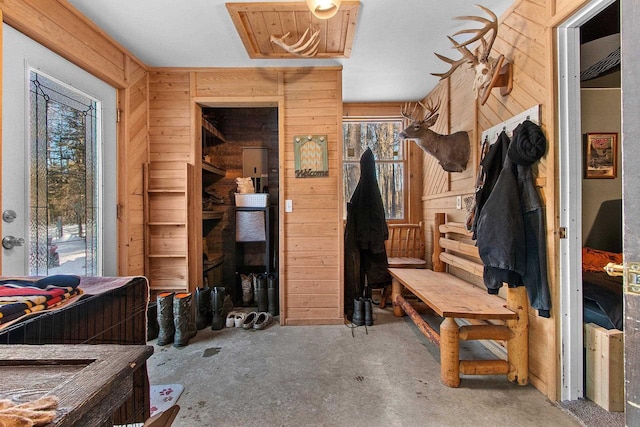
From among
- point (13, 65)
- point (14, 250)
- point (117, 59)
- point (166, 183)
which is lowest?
point (14, 250)

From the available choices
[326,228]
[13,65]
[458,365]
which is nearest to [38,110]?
[13,65]

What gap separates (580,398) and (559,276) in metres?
0.74

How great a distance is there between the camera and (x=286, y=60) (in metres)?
2.87

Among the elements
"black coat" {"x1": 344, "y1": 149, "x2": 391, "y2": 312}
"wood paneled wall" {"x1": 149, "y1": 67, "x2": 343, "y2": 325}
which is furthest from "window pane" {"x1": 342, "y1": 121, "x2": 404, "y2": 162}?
"wood paneled wall" {"x1": 149, "y1": 67, "x2": 343, "y2": 325}

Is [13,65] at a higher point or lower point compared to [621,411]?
higher

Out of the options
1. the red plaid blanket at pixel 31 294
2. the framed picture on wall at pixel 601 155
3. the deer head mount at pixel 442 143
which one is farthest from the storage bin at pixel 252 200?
the framed picture on wall at pixel 601 155

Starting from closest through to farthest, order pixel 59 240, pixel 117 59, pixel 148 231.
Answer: pixel 59 240, pixel 117 59, pixel 148 231

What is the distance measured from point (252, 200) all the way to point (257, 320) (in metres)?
1.37

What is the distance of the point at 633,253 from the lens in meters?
0.70

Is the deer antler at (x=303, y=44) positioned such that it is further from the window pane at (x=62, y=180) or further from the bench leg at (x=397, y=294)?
the bench leg at (x=397, y=294)

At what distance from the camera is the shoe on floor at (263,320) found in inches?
112

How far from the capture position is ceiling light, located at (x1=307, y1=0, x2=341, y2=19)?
1.88m

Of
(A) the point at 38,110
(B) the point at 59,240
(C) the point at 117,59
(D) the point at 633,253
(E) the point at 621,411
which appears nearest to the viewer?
(D) the point at 633,253

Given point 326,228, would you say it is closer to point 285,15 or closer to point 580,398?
point 285,15
